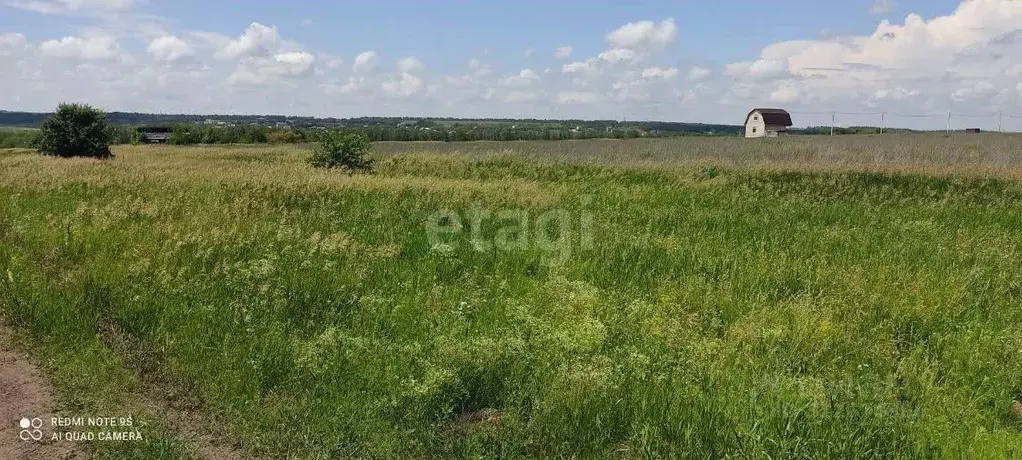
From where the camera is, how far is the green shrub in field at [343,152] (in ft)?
74.6

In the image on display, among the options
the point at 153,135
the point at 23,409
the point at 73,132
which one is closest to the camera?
the point at 23,409

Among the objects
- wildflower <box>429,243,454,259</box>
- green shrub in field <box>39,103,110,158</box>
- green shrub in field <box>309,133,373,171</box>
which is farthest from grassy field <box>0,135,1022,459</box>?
green shrub in field <box>39,103,110,158</box>

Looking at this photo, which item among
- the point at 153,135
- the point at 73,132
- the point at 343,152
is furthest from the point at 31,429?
the point at 153,135

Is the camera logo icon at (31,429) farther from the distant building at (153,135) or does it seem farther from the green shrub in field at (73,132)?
the distant building at (153,135)

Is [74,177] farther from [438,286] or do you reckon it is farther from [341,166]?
[438,286]

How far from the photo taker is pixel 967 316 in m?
6.62

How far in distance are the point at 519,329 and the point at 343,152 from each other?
60.2ft

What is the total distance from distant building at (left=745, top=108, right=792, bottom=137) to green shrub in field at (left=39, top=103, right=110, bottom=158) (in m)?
81.8

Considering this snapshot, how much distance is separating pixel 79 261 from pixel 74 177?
8715mm

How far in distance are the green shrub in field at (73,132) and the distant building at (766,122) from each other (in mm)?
81832

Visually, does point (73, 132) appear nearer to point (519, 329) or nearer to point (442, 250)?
point (442, 250)

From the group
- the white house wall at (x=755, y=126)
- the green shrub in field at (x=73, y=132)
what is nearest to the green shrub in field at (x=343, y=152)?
the green shrub in field at (x=73, y=132)

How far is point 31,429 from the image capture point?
407 cm

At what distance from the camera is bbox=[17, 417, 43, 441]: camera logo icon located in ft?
13.0
